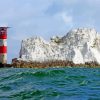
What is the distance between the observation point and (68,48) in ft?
362

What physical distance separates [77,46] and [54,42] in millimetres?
5897

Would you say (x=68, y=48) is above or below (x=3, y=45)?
above


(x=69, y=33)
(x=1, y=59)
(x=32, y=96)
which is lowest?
(x=32, y=96)

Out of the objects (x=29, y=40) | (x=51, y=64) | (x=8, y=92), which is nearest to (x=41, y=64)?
(x=51, y=64)

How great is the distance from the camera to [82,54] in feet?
358

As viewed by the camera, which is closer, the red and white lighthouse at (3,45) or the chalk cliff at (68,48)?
the red and white lighthouse at (3,45)

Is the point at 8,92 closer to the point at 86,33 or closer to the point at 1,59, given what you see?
the point at 1,59

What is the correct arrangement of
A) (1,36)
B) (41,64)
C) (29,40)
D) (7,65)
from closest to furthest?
(1,36) → (7,65) → (41,64) → (29,40)

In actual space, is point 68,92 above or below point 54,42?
below

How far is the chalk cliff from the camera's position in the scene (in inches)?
4213

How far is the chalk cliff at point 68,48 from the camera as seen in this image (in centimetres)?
10700

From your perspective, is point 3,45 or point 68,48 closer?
point 3,45

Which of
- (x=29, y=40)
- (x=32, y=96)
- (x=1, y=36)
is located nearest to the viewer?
(x=32, y=96)

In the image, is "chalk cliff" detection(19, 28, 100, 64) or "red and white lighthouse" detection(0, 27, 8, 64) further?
"chalk cliff" detection(19, 28, 100, 64)
